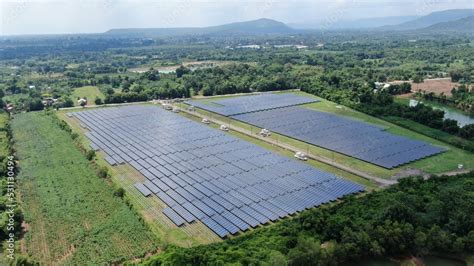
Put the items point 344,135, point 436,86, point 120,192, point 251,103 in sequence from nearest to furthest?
point 120,192
point 344,135
point 251,103
point 436,86

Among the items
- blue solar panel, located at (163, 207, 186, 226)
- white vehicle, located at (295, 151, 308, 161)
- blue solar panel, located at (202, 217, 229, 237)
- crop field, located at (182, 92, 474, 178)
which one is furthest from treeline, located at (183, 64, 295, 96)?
blue solar panel, located at (202, 217, 229, 237)

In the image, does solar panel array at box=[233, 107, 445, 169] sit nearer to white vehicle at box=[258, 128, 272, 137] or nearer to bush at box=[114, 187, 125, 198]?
white vehicle at box=[258, 128, 272, 137]

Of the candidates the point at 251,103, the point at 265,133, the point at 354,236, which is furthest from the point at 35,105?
the point at 354,236

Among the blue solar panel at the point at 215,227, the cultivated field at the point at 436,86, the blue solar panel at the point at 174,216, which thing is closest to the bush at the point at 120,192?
the blue solar panel at the point at 174,216

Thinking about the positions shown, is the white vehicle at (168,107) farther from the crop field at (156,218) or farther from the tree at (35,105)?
the crop field at (156,218)

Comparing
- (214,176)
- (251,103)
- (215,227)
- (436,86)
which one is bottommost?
(436,86)

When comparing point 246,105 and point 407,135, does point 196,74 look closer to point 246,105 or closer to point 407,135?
point 246,105

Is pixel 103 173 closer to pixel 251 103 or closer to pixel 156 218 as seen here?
pixel 156 218
